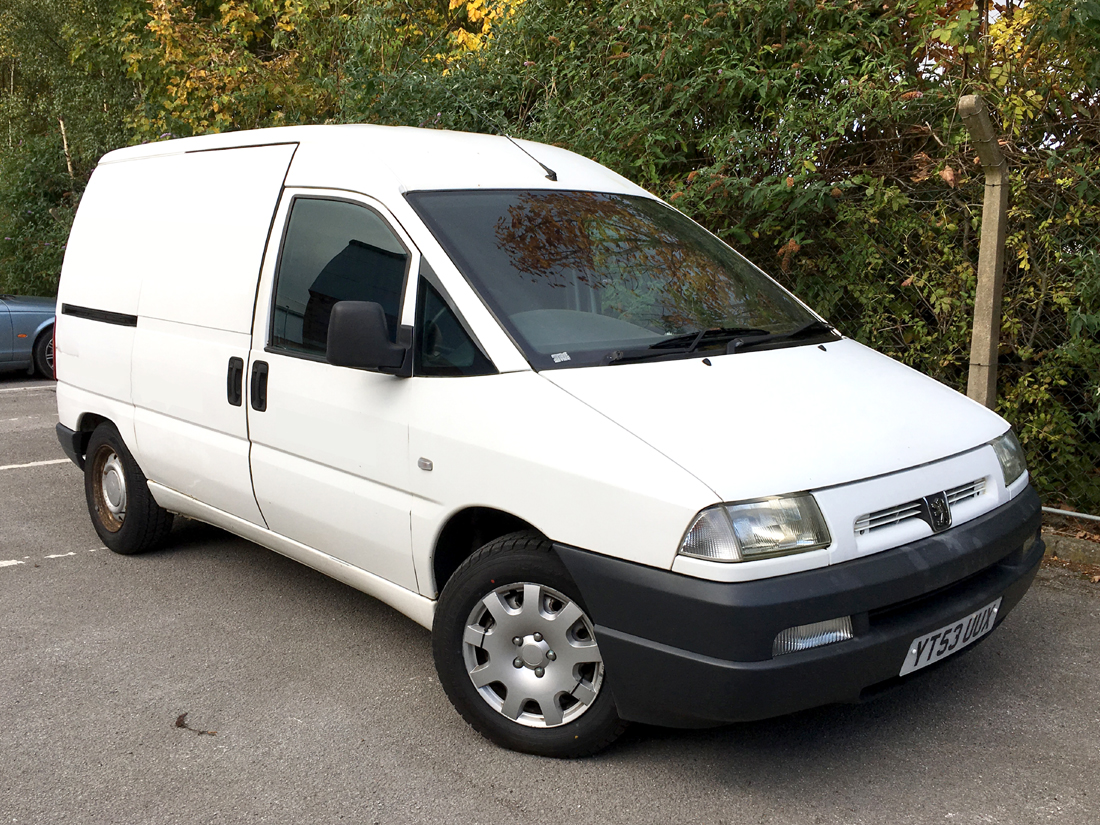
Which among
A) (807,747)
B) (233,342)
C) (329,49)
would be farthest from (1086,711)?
(329,49)

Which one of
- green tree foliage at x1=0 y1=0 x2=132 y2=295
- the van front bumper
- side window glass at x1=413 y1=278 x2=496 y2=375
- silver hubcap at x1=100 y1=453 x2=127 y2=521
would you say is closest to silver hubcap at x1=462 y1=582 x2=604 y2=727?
the van front bumper

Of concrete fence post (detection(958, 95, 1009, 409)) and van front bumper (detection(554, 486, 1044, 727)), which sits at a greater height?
concrete fence post (detection(958, 95, 1009, 409))

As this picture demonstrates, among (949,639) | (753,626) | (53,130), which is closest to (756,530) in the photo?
(753,626)

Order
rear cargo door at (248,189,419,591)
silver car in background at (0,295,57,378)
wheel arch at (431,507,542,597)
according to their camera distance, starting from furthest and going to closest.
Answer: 1. silver car in background at (0,295,57,378)
2. rear cargo door at (248,189,419,591)
3. wheel arch at (431,507,542,597)

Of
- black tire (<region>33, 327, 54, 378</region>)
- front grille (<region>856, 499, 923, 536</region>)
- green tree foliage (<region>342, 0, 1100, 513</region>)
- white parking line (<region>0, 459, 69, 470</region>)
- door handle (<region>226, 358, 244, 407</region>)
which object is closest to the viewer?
front grille (<region>856, 499, 923, 536</region>)

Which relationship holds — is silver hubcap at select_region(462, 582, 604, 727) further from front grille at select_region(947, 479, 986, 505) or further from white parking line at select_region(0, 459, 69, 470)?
white parking line at select_region(0, 459, 69, 470)

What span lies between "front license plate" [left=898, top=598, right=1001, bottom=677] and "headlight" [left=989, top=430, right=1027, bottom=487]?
0.46 m

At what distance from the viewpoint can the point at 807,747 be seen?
3.33 metres

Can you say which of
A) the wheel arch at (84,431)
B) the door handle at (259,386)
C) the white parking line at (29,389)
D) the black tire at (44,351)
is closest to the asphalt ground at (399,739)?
the door handle at (259,386)

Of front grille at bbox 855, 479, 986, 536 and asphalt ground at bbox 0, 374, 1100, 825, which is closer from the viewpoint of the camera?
front grille at bbox 855, 479, 986, 536

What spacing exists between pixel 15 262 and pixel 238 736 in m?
16.9

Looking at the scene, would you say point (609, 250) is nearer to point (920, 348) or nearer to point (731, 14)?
point (920, 348)

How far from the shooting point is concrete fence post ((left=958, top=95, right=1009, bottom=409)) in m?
5.02

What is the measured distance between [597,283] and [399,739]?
1736mm
